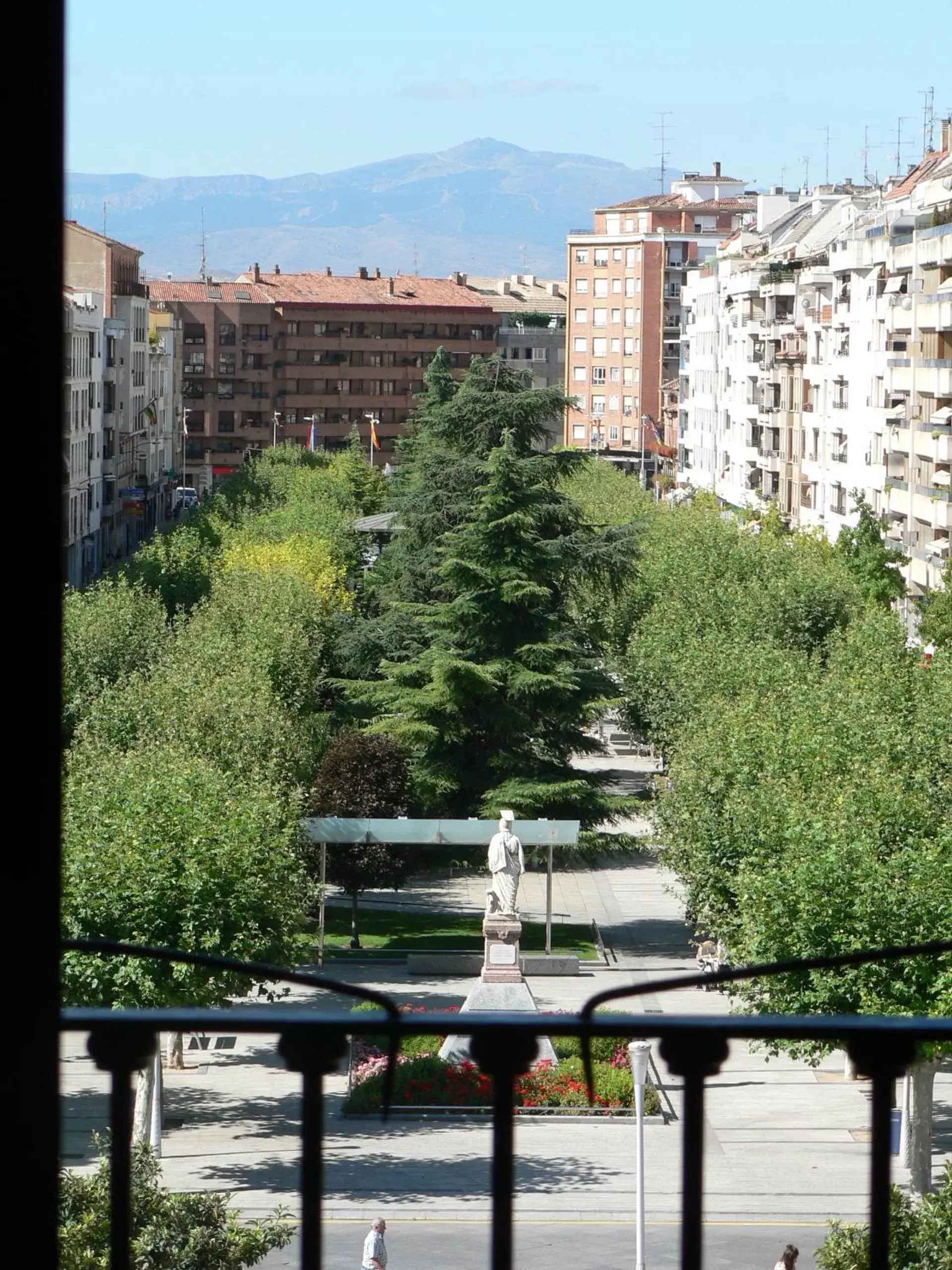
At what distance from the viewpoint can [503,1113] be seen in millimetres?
2805

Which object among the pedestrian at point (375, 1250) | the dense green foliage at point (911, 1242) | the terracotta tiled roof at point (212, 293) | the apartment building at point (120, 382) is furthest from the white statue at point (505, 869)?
the terracotta tiled roof at point (212, 293)

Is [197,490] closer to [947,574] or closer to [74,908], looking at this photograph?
[947,574]

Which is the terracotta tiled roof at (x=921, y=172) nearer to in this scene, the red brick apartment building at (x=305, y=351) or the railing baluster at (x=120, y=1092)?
the red brick apartment building at (x=305, y=351)

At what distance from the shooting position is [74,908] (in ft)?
76.4

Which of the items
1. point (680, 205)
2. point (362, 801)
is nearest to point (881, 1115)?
point (362, 801)

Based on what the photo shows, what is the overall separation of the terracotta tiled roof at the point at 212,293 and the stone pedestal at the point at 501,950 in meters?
120

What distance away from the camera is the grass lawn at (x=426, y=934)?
35.3 metres

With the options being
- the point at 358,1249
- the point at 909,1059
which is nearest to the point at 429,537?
the point at 358,1249

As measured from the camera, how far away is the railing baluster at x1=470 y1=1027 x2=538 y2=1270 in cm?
274

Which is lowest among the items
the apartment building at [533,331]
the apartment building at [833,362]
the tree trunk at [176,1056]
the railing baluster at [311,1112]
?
the tree trunk at [176,1056]

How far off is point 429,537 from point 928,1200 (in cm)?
3173

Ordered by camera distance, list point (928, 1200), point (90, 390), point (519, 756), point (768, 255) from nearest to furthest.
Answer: point (928, 1200), point (519, 756), point (90, 390), point (768, 255)

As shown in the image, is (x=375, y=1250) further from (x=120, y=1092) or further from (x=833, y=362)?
(x=833, y=362)

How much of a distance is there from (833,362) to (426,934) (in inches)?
1932
